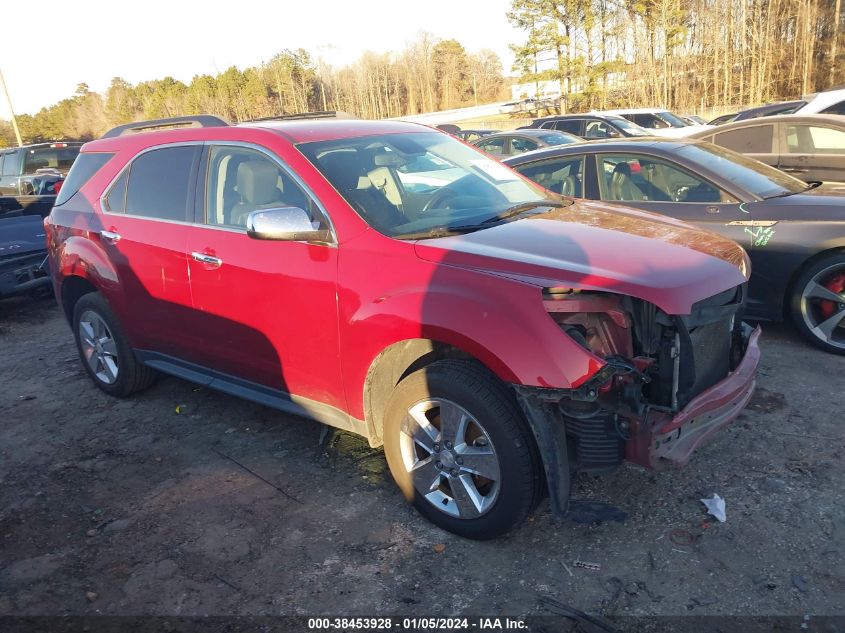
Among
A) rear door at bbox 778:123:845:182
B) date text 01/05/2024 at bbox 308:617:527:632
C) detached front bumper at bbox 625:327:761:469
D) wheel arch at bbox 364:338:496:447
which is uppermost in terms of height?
rear door at bbox 778:123:845:182

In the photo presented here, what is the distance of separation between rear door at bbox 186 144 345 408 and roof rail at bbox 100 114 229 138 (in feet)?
2.48

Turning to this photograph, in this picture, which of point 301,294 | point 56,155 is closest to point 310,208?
point 301,294

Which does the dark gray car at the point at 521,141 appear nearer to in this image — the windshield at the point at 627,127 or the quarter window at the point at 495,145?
the quarter window at the point at 495,145

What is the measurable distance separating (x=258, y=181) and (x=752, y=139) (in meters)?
7.31

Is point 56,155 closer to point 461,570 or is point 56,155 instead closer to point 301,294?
point 301,294

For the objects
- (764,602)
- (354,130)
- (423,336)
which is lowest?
(764,602)

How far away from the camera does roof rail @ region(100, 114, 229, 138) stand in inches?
184

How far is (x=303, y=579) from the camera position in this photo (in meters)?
2.95

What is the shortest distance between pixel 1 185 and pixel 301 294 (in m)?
15.6

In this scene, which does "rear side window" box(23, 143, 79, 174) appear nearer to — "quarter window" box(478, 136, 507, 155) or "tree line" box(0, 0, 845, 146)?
"quarter window" box(478, 136, 507, 155)

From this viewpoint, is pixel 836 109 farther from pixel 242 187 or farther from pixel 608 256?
pixel 242 187

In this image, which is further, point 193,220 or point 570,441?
point 193,220

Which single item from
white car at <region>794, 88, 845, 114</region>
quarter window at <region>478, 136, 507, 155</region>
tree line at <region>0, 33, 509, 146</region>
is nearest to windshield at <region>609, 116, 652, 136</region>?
quarter window at <region>478, 136, 507, 155</region>

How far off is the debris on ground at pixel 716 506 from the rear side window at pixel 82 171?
4.54 m
